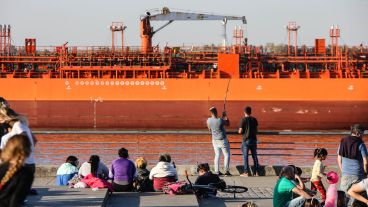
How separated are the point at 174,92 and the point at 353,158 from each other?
30904 mm

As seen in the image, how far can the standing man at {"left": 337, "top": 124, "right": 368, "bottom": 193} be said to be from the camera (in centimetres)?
816

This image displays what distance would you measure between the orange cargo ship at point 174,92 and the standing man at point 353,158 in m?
28.3

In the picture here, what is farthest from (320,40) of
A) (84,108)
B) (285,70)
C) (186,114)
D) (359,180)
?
(359,180)

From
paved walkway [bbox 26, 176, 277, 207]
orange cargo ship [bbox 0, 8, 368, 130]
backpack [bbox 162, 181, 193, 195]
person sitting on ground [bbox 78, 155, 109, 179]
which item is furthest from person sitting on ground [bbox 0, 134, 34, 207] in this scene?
orange cargo ship [bbox 0, 8, 368, 130]

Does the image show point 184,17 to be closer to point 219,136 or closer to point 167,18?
point 167,18

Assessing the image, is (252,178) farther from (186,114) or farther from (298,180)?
(186,114)

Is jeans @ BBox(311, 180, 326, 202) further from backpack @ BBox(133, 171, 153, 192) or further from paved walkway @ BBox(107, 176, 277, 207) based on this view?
backpack @ BBox(133, 171, 153, 192)

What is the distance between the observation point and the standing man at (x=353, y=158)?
321 inches

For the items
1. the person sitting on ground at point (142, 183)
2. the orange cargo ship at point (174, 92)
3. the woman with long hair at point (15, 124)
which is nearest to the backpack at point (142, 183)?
the person sitting on ground at point (142, 183)

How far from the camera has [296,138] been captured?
107ft

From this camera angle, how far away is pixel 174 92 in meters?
39.0

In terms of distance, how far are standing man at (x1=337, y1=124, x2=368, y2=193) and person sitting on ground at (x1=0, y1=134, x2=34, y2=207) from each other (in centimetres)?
449

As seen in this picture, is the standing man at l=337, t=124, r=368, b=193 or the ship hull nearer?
the standing man at l=337, t=124, r=368, b=193

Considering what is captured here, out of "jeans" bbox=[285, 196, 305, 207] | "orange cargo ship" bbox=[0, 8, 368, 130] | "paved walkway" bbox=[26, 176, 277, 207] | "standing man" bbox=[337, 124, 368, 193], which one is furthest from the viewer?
"orange cargo ship" bbox=[0, 8, 368, 130]
